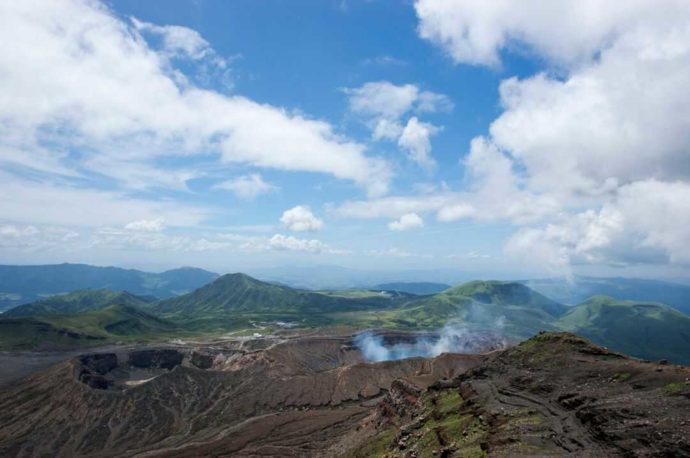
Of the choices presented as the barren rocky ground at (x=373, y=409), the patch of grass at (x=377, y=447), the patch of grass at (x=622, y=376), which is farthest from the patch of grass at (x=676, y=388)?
the patch of grass at (x=377, y=447)

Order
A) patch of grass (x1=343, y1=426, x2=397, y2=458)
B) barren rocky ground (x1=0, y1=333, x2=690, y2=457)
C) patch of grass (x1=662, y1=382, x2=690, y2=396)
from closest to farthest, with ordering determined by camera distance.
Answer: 1. barren rocky ground (x1=0, y1=333, x2=690, y2=457)
2. patch of grass (x1=662, y1=382, x2=690, y2=396)
3. patch of grass (x1=343, y1=426, x2=397, y2=458)

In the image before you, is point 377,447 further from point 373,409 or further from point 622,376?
point 373,409

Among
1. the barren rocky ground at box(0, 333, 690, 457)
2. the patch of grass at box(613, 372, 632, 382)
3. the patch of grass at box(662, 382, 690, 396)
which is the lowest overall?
the barren rocky ground at box(0, 333, 690, 457)

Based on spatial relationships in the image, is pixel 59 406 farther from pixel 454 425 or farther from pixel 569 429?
pixel 569 429

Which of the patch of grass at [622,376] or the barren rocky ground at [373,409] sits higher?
the patch of grass at [622,376]

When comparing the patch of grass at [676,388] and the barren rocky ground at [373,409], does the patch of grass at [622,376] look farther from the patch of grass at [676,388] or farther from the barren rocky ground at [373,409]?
the patch of grass at [676,388]

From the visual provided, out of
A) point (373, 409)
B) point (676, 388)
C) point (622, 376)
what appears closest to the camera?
point (676, 388)

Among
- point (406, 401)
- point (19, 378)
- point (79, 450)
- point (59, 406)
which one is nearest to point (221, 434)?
point (79, 450)

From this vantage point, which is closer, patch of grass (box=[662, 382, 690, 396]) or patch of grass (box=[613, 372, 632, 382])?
patch of grass (box=[662, 382, 690, 396])

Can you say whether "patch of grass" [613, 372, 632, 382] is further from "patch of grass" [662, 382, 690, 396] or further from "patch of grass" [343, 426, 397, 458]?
"patch of grass" [343, 426, 397, 458]

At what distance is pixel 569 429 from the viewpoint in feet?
173

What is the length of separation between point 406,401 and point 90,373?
425ft

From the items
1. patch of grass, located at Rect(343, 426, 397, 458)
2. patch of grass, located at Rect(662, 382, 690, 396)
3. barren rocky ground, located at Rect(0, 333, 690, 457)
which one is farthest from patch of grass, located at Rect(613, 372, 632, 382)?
patch of grass, located at Rect(343, 426, 397, 458)

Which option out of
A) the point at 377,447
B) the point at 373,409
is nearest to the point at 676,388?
the point at 377,447
